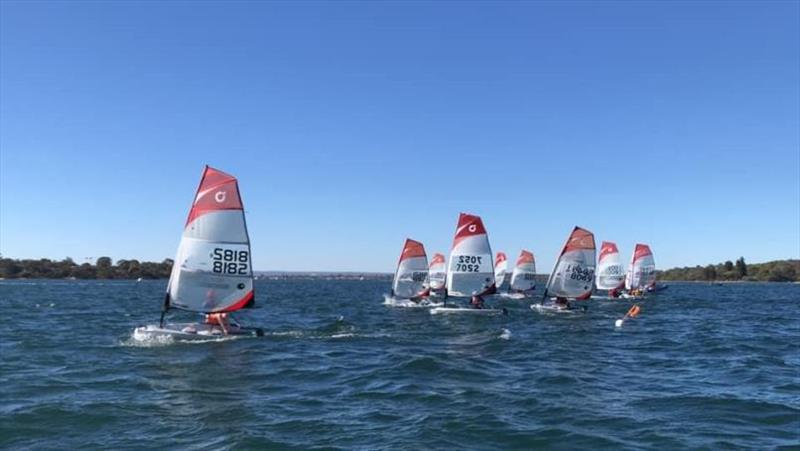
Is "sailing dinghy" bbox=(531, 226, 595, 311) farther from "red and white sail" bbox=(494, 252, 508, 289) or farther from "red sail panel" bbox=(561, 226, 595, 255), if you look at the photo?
"red and white sail" bbox=(494, 252, 508, 289)

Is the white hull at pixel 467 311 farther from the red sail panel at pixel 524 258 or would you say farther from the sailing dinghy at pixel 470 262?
the red sail panel at pixel 524 258

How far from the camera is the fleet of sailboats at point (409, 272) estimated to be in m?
29.2

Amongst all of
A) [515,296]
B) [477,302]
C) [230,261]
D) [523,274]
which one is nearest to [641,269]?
[523,274]

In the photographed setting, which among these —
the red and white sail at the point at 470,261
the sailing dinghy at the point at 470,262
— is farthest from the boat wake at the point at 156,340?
the red and white sail at the point at 470,261

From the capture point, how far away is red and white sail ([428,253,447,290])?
67.8 m

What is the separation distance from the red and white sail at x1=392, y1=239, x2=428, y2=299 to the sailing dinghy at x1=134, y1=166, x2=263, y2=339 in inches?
1065

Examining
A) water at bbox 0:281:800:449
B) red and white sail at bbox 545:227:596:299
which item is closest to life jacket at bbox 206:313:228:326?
water at bbox 0:281:800:449

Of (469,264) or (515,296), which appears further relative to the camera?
(515,296)

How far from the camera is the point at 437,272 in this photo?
68.2m

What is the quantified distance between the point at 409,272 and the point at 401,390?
3801 centimetres

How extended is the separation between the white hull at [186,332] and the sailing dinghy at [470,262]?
21727mm

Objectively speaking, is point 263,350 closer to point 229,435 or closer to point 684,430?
point 229,435

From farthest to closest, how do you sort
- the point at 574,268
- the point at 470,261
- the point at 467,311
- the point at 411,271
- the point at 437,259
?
the point at 437,259 < the point at 411,271 < the point at 470,261 < the point at 574,268 < the point at 467,311

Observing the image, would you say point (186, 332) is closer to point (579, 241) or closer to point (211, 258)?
point (211, 258)
